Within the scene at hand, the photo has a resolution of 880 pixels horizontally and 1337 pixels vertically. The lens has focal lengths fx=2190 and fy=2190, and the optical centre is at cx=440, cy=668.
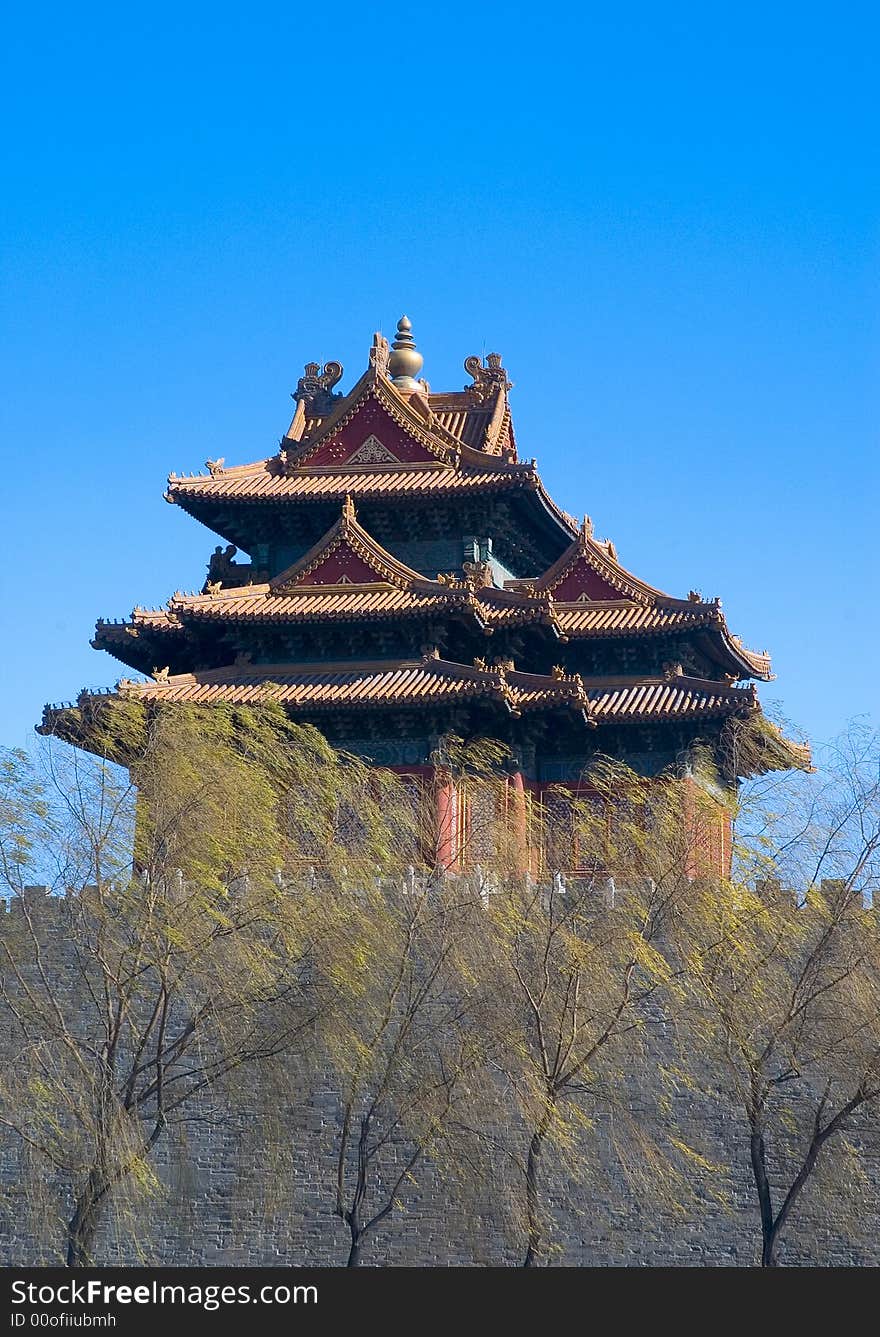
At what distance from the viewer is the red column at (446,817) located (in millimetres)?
24812

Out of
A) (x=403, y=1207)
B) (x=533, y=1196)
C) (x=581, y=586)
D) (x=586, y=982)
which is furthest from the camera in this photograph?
(x=581, y=586)

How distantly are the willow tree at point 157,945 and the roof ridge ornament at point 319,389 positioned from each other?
9.17 metres

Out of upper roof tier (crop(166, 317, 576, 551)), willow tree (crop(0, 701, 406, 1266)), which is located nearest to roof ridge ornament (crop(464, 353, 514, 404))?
upper roof tier (crop(166, 317, 576, 551))

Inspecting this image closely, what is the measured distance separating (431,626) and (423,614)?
33 cm

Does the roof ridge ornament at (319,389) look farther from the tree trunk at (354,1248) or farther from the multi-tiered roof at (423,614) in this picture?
the tree trunk at (354,1248)

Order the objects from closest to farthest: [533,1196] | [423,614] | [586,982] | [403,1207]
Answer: [533,1196] → [586,982] → [403,1207] → [423,614]

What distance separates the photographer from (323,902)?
74.8ft

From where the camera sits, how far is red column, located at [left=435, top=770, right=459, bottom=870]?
24.8 metres

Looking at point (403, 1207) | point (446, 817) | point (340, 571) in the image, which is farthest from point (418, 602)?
point (403, 1207)

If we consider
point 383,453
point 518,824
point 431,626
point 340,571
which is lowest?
point 518,824

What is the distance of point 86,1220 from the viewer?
69.1ft

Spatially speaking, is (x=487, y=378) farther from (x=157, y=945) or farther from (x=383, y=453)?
(x=157, y=945)

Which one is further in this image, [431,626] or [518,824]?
[431,626]
